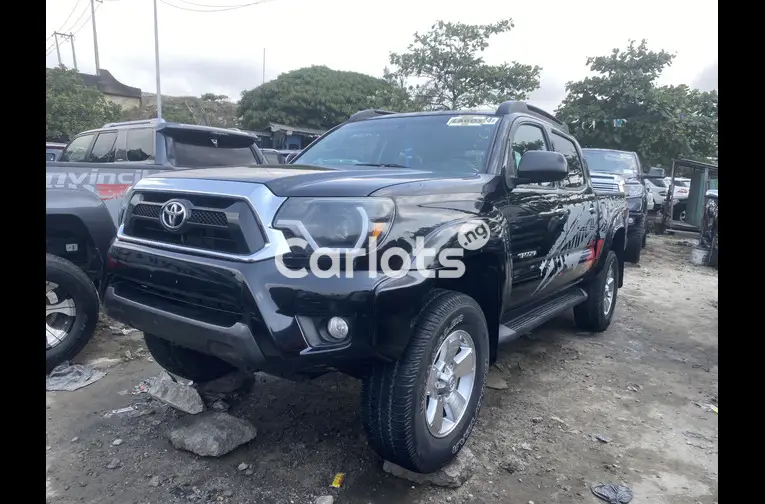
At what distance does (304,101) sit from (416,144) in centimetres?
2593

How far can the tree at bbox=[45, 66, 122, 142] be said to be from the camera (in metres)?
18.0

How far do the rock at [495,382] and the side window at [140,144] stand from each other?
13.3ft

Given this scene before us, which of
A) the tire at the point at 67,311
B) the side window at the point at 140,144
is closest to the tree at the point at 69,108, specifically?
the side window at the point at 140,144

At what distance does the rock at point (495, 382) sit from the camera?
380cm

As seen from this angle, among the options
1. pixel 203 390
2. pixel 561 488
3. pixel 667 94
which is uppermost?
pixel 667 94

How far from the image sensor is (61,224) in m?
4.25

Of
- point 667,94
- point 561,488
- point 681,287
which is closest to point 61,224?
point 561,488

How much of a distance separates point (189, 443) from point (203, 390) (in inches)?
23.8

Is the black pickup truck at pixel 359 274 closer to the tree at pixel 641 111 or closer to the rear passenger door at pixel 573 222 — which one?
the rear passenger door at pixel 573 222

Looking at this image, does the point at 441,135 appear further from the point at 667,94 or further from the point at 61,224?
the point at 667,94

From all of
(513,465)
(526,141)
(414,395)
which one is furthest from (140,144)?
(513,465)

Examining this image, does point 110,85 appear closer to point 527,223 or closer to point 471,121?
point 471,121

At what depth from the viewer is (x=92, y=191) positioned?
5109mm

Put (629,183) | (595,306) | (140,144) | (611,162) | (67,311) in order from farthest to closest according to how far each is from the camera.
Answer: (611,162)
(629,183)
(140,144)
(595,306)
(67,311)
